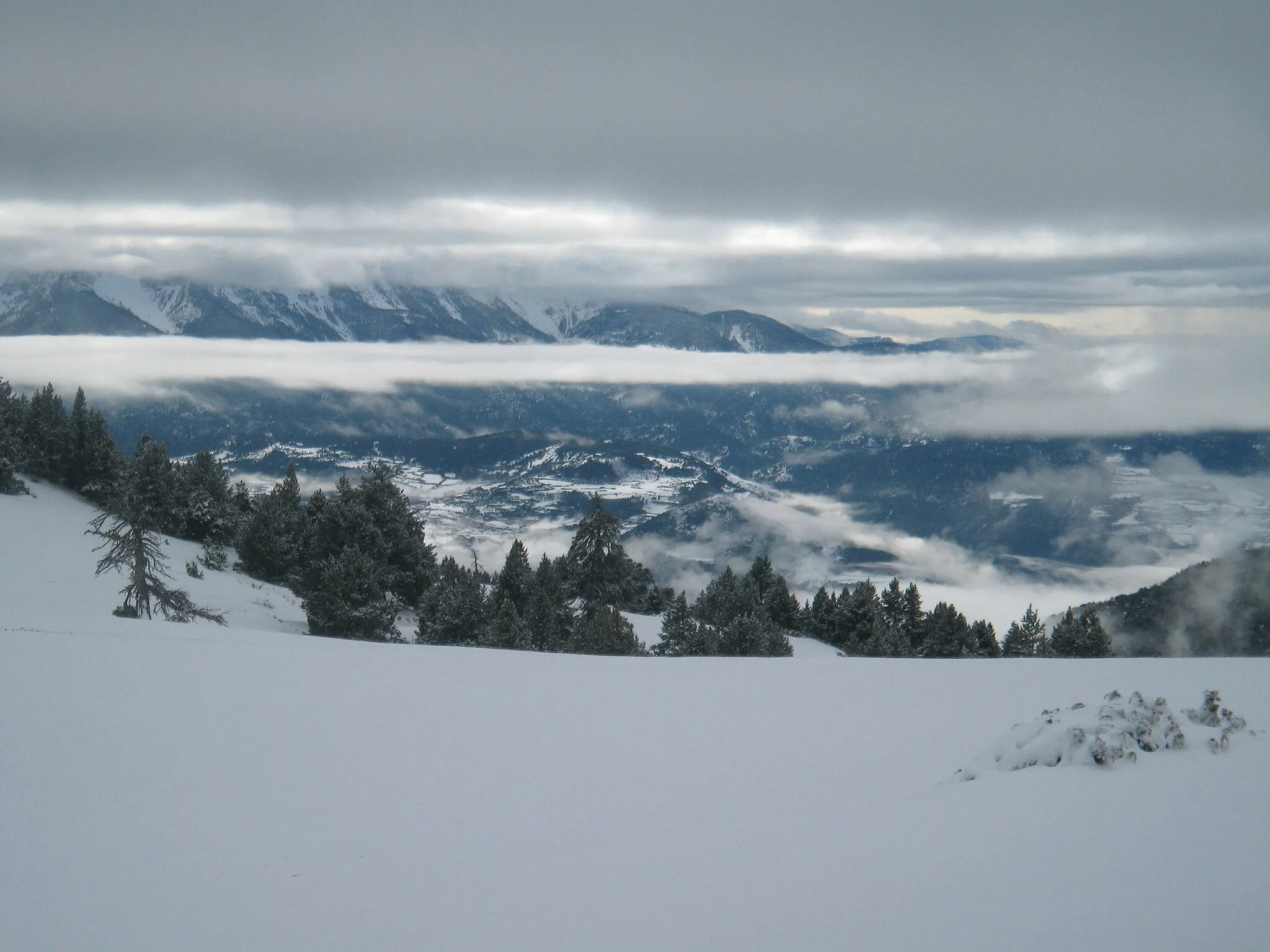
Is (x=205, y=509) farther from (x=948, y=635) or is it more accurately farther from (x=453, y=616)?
(x=948, y=635)

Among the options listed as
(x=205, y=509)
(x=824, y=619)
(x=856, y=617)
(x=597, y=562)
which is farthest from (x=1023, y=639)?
(x=205, y=509)

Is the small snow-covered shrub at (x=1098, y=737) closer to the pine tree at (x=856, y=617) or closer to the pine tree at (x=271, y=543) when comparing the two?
the pine tree at (x=856, y=617)

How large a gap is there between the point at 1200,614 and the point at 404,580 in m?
92.3

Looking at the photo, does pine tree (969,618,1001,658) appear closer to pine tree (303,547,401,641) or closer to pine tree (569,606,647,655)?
pine tree (569,606,647,655)

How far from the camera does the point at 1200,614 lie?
94.0m

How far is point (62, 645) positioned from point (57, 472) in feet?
152

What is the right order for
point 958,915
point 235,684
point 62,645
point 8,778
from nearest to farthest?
point 958,915 → point 8,778 → point 235,684 → point 62,645

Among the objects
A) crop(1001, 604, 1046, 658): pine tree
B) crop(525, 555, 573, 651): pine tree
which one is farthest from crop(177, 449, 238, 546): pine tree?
crop(1001, 604, 1046, 658): pine tree

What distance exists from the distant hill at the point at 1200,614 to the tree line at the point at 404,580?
4947 centimetres

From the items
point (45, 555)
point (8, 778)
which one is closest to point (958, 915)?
point (8, 778)

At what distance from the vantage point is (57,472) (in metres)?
51.4

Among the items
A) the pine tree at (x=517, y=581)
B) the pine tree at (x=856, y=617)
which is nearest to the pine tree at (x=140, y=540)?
the pine tree at (x=517, y=581)

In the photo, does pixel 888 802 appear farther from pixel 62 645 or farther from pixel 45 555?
pixel 45 555

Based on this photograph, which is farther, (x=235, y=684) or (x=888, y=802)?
(x=235, y=684)
